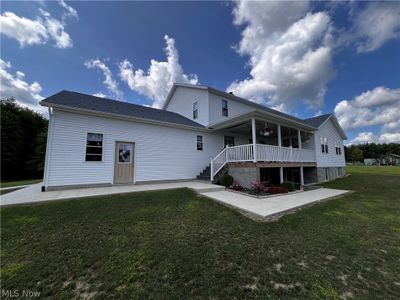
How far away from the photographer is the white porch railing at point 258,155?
30.7 ft

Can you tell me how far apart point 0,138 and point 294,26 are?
107 feet

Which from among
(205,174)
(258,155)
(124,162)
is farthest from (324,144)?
(124,162)

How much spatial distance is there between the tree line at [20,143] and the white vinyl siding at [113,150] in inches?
835

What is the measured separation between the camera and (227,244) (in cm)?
340

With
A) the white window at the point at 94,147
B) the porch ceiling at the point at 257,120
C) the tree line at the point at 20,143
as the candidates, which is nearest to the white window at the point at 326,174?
the porch ceiling at the point at 257,120

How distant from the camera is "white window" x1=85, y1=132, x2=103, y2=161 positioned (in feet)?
28.2

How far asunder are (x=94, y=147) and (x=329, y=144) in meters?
19.1

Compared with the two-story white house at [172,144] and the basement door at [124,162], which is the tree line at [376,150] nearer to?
the two-story white house at [172,144]

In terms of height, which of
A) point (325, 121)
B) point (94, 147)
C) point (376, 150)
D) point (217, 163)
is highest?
point (376, 150)

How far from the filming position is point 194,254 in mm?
3012

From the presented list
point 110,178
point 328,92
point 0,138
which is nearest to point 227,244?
point 110,178

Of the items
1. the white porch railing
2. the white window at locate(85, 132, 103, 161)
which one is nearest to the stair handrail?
the white porch railing

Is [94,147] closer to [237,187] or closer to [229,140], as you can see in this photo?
[237,187]

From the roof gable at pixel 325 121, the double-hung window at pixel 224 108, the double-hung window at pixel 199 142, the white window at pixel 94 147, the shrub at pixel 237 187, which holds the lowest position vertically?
the shrub at pixel 237 187
